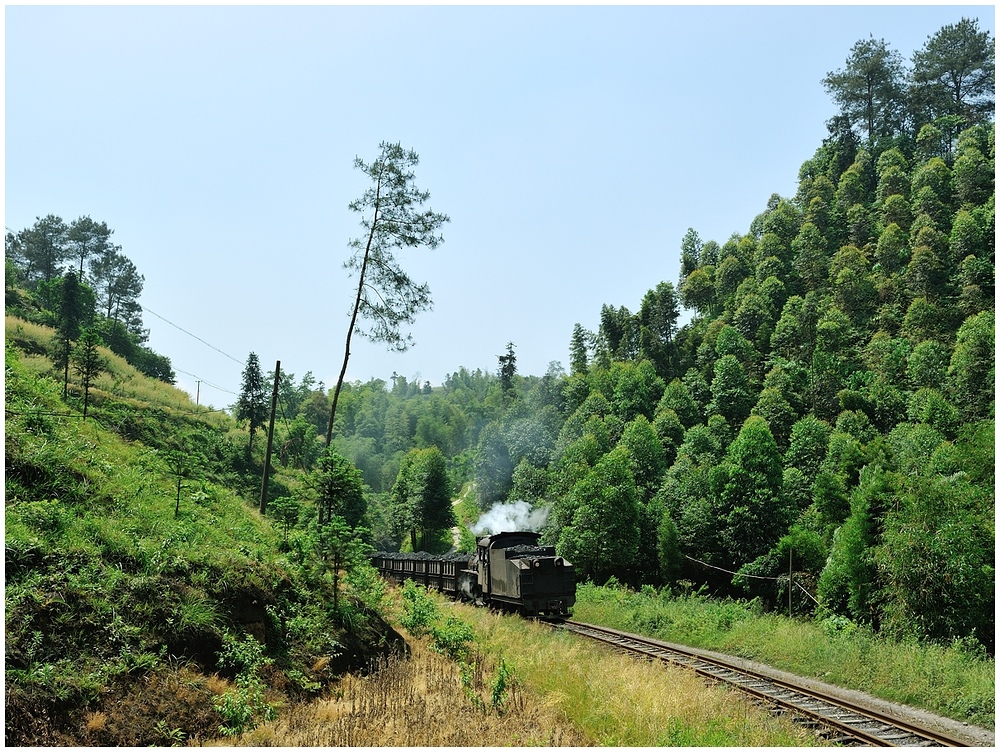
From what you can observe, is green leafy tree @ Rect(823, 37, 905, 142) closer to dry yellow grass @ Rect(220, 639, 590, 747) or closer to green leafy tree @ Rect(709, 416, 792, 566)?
green leafy tree @ Rect(709, 416, 792, 566)

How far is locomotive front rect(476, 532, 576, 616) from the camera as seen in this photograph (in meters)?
24.3

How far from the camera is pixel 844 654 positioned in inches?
750

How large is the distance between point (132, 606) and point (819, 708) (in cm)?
1403

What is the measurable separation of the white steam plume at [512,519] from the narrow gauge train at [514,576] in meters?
21.0

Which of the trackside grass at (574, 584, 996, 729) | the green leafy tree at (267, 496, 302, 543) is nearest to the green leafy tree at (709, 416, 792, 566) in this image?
the trackside grass at (574, 584, 996, 729)

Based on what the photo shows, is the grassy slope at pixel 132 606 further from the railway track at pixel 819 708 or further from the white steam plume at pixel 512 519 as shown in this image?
the white steam plume at pixel 512 519

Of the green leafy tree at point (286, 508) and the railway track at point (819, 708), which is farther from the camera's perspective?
the green leafy tree at point (286, 508)

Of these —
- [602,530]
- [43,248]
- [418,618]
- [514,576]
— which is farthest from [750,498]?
[43,248]

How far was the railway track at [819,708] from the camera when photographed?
12938mm

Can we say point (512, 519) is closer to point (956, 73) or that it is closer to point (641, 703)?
point (641, 703)

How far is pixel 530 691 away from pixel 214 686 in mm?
5665

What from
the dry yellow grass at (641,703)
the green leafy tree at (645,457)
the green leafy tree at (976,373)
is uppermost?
the green leafy tree at (976,373)

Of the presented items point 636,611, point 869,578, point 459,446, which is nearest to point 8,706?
point 636,611

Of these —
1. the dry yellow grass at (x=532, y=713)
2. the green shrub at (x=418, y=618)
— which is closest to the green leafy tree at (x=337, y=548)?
the dry yellow grass at (x=532, y=713)
